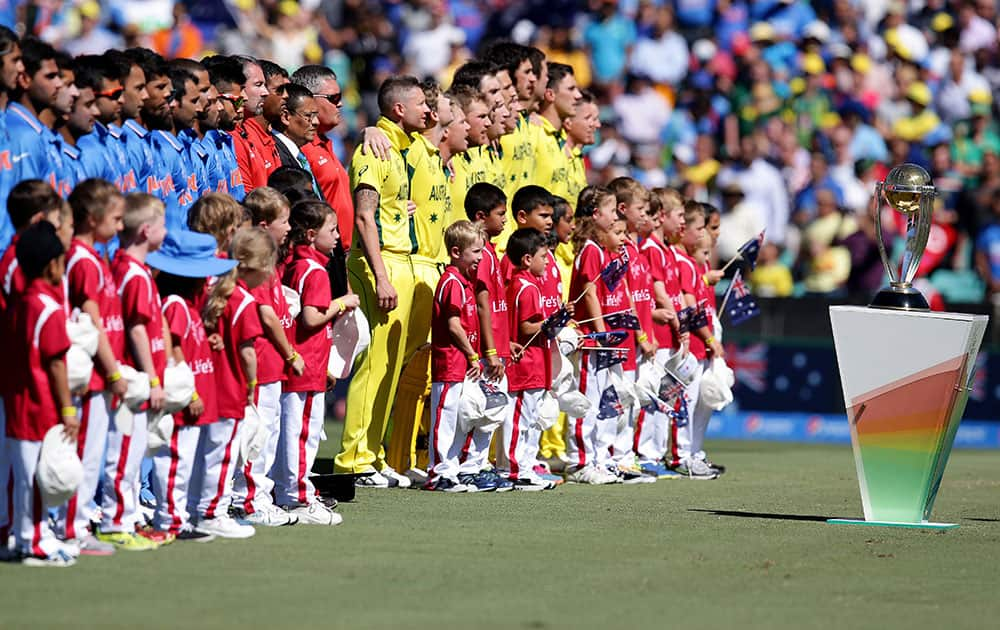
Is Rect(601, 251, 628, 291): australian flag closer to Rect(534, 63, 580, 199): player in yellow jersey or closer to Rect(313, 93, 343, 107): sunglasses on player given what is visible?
Rect(534, 63, 580, 199): player in yellow jersey

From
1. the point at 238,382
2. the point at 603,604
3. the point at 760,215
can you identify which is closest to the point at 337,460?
the point at 238,382

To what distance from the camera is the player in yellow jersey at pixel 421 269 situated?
11805mm

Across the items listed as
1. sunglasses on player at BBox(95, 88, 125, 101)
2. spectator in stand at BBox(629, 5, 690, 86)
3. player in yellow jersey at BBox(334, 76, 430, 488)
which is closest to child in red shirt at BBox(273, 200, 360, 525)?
sunglasses on player at BBox(95, 88, 125, 101)

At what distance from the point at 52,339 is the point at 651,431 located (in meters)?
6.94

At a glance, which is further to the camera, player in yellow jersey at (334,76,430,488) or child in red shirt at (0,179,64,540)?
player in yellow jersey at (334,76,430,488)

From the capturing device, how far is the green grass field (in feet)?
20.8

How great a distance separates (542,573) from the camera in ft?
24.4

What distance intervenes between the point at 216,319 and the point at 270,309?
437 millimetres

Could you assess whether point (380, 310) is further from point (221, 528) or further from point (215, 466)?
point (221, 528)

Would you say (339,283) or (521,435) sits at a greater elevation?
(339,283)

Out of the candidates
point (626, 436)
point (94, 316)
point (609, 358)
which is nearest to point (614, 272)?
point (609, 358)

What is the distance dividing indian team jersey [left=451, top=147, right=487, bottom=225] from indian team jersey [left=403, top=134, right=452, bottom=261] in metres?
0.42

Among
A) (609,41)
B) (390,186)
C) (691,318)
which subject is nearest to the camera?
(390,186)

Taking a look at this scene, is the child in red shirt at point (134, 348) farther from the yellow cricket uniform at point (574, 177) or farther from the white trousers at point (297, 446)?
the yellow cricket uniform at point (574, 177)
